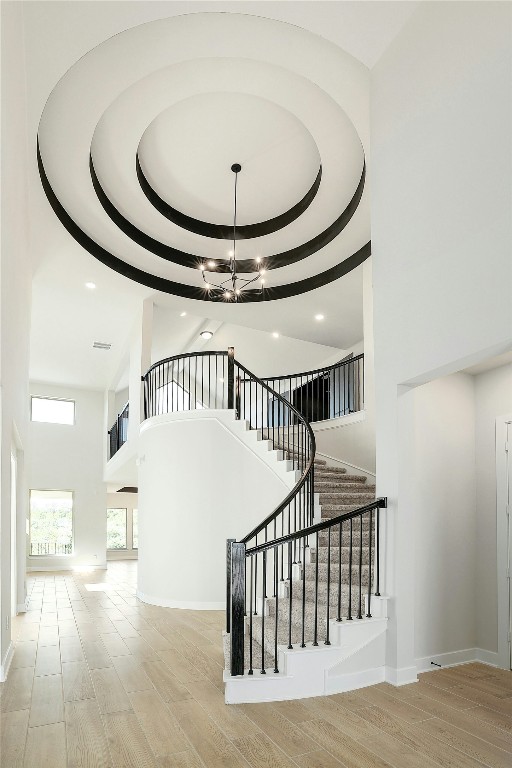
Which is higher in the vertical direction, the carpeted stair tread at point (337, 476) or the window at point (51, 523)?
Answer: the carpeted stair tread at point (337, 476)

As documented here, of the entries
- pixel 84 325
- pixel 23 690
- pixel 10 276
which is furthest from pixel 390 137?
pixel 84 325

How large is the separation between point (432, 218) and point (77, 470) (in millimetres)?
14258

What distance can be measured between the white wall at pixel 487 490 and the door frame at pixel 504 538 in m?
0.05

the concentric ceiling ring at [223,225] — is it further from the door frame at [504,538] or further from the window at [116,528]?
the window at [116,528]

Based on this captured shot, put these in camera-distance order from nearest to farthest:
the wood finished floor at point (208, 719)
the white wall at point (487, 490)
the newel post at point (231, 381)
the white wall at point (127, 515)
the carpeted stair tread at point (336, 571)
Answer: the wood finished floor at point (208, 719)
the white wall at point (487, 490)
the carpeted stair tread at point (336, 571)
the newel post at point (231, 381)
the white wall at point (127, 515)

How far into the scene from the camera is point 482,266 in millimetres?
3904

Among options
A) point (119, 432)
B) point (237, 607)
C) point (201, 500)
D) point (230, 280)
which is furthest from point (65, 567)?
point (237, 607)

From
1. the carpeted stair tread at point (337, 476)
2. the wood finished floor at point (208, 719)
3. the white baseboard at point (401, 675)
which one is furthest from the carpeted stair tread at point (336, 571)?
the carpeted stair tread at point (337, 476)

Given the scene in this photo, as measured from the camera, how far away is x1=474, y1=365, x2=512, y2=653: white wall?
17.2 ft

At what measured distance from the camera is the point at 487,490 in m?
5.45

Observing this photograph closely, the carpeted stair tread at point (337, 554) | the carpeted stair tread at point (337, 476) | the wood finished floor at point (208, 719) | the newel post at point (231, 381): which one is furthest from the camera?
the newel post at point (231, 381)

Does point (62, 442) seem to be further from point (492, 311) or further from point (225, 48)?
point (492, 311)

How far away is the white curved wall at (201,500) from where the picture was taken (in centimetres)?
825

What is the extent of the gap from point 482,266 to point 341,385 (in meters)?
7.28
